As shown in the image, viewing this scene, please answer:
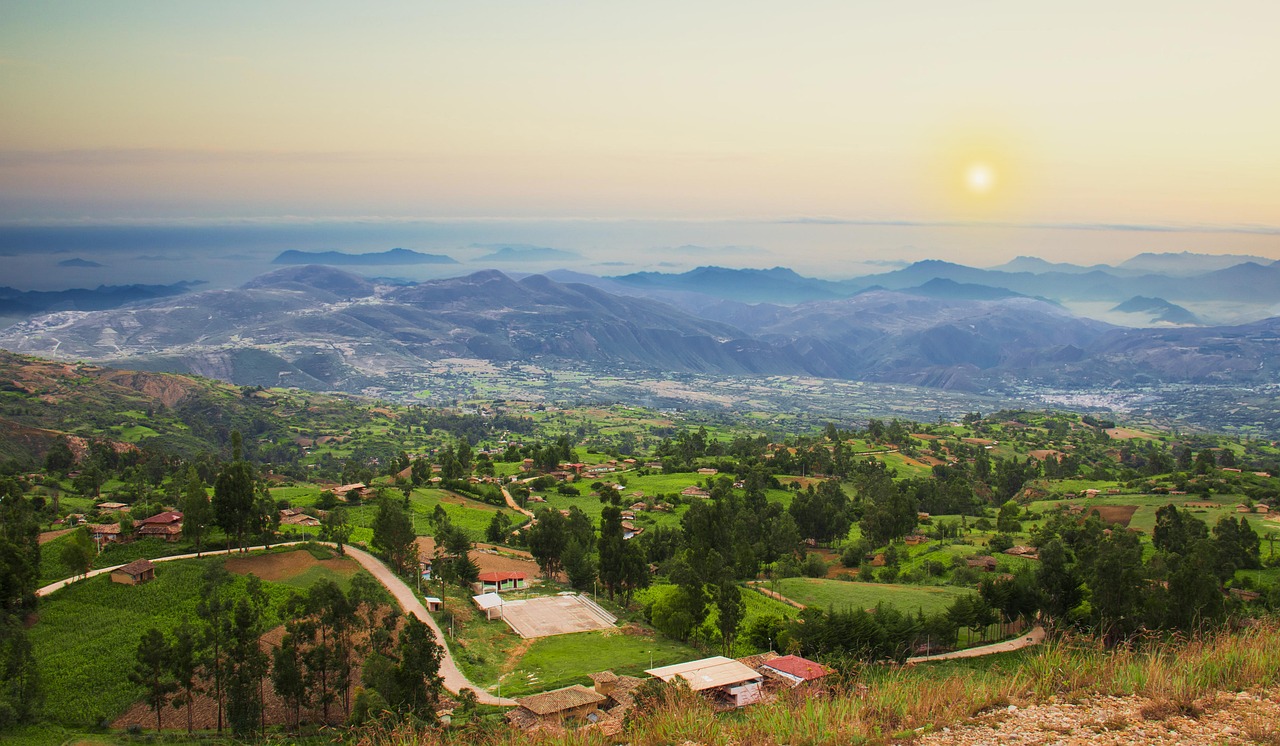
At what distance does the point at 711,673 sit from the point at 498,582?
16959mm

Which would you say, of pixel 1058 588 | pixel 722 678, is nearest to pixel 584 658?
pixel 722 678

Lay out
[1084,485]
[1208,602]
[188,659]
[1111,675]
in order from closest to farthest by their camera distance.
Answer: [1111,675] < [188,659] < [1208,602] < [1084,485]

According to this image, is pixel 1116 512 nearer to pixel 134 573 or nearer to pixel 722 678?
pixel 722 678

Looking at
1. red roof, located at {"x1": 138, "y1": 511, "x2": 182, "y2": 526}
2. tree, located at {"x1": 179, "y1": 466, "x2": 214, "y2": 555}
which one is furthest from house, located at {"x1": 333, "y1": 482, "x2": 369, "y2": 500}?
tree, located at {"x1": 179, "y1": 466, "x2": 214, "y2": 555}

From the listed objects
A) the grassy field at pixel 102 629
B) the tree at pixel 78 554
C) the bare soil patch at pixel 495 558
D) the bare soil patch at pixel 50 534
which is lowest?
the bare soil patch at pixel 495 558

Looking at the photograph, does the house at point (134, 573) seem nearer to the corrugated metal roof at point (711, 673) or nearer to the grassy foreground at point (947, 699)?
the corrugated metal roof at point (711, 673)

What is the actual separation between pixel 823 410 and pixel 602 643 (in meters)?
166

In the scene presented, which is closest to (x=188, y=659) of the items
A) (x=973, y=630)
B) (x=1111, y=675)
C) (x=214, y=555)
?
(x=214, y=555)

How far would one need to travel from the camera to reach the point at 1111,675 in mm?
9797

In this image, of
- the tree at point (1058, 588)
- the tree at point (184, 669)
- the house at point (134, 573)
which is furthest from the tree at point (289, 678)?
the tree at point (1058, 588)

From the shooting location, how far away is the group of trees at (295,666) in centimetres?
2186

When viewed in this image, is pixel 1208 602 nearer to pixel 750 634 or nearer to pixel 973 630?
pixel 973 630

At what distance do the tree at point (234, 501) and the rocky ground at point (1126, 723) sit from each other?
3217 cm

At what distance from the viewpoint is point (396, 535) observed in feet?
120
